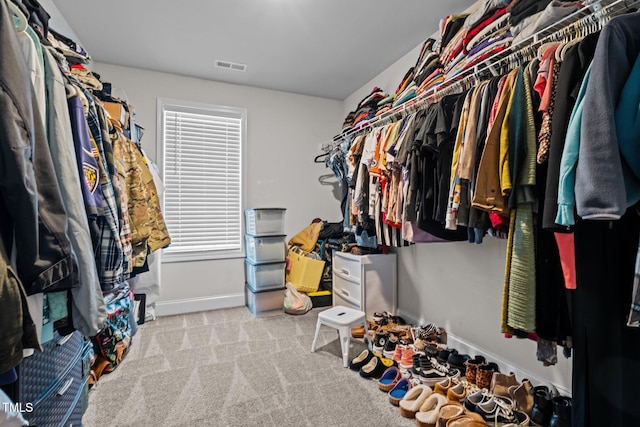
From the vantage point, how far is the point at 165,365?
2.05 meters

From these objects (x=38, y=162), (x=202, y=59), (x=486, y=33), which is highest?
(x=202, y=59)

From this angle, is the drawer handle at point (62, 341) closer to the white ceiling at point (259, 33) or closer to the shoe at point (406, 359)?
the shoe at point (406, 359)

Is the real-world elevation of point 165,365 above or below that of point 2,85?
below

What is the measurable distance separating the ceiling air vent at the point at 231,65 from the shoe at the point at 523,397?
3232 millimetres

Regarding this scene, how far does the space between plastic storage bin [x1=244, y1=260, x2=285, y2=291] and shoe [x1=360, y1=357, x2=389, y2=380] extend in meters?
1.41

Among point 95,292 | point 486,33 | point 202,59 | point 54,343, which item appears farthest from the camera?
point 202,59

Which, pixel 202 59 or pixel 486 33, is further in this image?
pixel 202 59

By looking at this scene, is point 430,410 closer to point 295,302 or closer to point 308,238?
point 295,302

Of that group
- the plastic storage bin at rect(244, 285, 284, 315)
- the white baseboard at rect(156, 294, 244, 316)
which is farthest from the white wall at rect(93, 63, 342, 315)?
the plastic storage bin at rect(244, 285, 284, 315)

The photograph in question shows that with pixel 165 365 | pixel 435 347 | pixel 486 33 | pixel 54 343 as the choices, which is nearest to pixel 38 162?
pixel 54 343

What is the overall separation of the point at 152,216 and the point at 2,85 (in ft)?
5.21

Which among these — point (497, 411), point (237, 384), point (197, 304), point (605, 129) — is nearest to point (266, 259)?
point (197, 304)

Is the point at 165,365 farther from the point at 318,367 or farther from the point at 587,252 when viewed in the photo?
the point at 587,252

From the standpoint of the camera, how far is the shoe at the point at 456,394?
155cm
